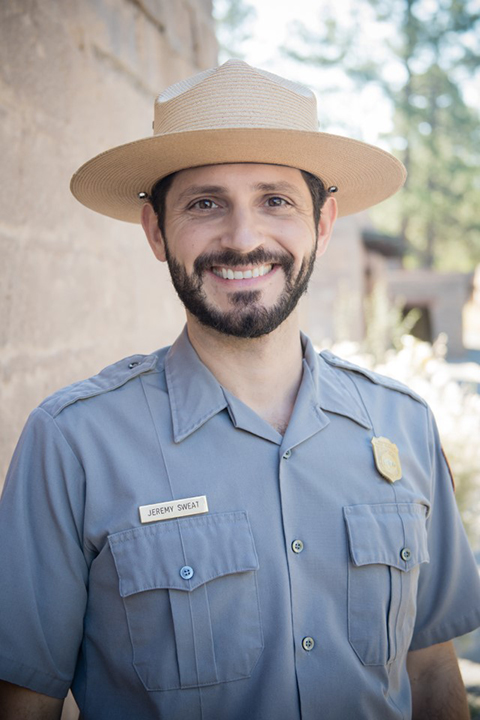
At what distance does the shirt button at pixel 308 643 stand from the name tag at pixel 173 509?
0.38 m

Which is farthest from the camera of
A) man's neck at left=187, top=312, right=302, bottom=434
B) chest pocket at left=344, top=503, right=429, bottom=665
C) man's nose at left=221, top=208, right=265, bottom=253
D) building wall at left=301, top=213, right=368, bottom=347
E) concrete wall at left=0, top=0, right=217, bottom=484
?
building wall at left=301, top=213, right=368, bottom=347

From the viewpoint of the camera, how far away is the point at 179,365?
A: 1.98 m

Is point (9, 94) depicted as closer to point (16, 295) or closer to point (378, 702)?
point (16, 295)

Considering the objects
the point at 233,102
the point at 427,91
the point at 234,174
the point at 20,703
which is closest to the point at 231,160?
the point at 234,174

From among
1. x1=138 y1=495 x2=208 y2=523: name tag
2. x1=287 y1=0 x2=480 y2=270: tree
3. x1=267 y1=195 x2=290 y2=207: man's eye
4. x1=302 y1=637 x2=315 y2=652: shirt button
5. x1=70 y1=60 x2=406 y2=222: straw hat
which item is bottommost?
x1=302 y1=637 x2=315 y2=652: shirt button

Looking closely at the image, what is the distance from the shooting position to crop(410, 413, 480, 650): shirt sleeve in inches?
80.9

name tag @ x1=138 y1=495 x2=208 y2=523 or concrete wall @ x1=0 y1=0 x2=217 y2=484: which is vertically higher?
concrete wall @ x1=0 y1=0 x2=217 y2=484

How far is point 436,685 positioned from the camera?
6.64ft

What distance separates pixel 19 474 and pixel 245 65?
1203mm

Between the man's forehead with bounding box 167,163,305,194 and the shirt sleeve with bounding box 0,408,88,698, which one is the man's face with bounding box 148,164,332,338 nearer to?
the man's forehead with bounding box 167,163,305,194

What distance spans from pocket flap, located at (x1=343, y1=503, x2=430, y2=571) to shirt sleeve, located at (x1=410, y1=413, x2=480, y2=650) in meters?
0.13

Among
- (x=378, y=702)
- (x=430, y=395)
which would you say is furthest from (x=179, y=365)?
(x=430, y=395)

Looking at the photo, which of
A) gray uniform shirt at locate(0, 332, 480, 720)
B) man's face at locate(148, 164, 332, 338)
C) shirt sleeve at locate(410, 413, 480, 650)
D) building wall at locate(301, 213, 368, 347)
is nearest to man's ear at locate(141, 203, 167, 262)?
man's face at locate(148, 164, 332, 338)

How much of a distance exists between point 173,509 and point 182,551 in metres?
0.10
